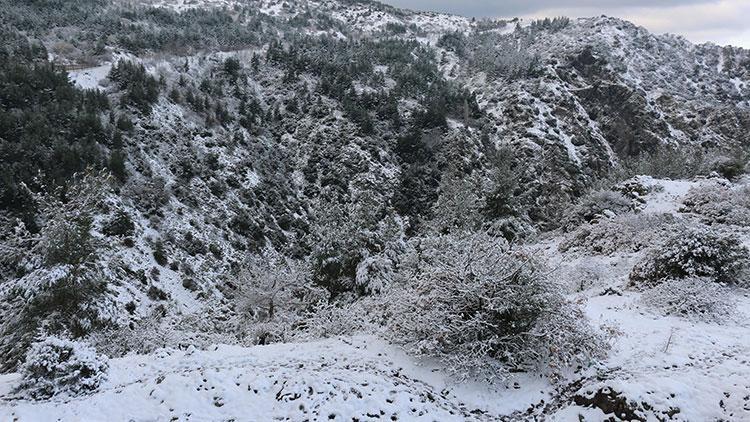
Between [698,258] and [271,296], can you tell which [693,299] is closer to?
[698,258]

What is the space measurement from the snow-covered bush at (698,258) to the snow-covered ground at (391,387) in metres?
3.05

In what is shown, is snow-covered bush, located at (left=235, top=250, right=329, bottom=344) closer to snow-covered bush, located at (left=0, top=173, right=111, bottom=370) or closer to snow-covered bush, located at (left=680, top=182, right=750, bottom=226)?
snow-covered bush, located at (left=0, top=173, right=111, bottom=370)

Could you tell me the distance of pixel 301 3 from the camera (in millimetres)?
119688

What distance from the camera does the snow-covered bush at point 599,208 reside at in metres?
27.8

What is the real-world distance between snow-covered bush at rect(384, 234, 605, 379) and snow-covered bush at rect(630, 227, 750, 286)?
20.3ft

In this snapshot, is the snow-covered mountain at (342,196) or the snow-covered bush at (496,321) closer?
the snow-covered bush at (496,321)

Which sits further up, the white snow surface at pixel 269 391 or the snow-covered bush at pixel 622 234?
the white snow surface at pixel 269 391

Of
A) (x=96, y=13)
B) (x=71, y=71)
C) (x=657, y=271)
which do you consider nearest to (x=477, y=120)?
(x=71, y=71)

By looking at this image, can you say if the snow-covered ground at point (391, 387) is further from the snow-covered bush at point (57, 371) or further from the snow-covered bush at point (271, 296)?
the snow-covered bush at point (271, 296)

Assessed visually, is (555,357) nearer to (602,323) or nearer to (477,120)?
(602,323)

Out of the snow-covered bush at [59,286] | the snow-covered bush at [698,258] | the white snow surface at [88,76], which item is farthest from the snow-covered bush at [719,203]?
the white snow surface at [88,76]

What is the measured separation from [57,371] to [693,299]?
1575 cm

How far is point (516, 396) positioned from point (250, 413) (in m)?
5.47

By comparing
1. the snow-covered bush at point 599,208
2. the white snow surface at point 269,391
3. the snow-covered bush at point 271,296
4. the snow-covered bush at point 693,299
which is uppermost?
the snow-covered bush at point 693,299
